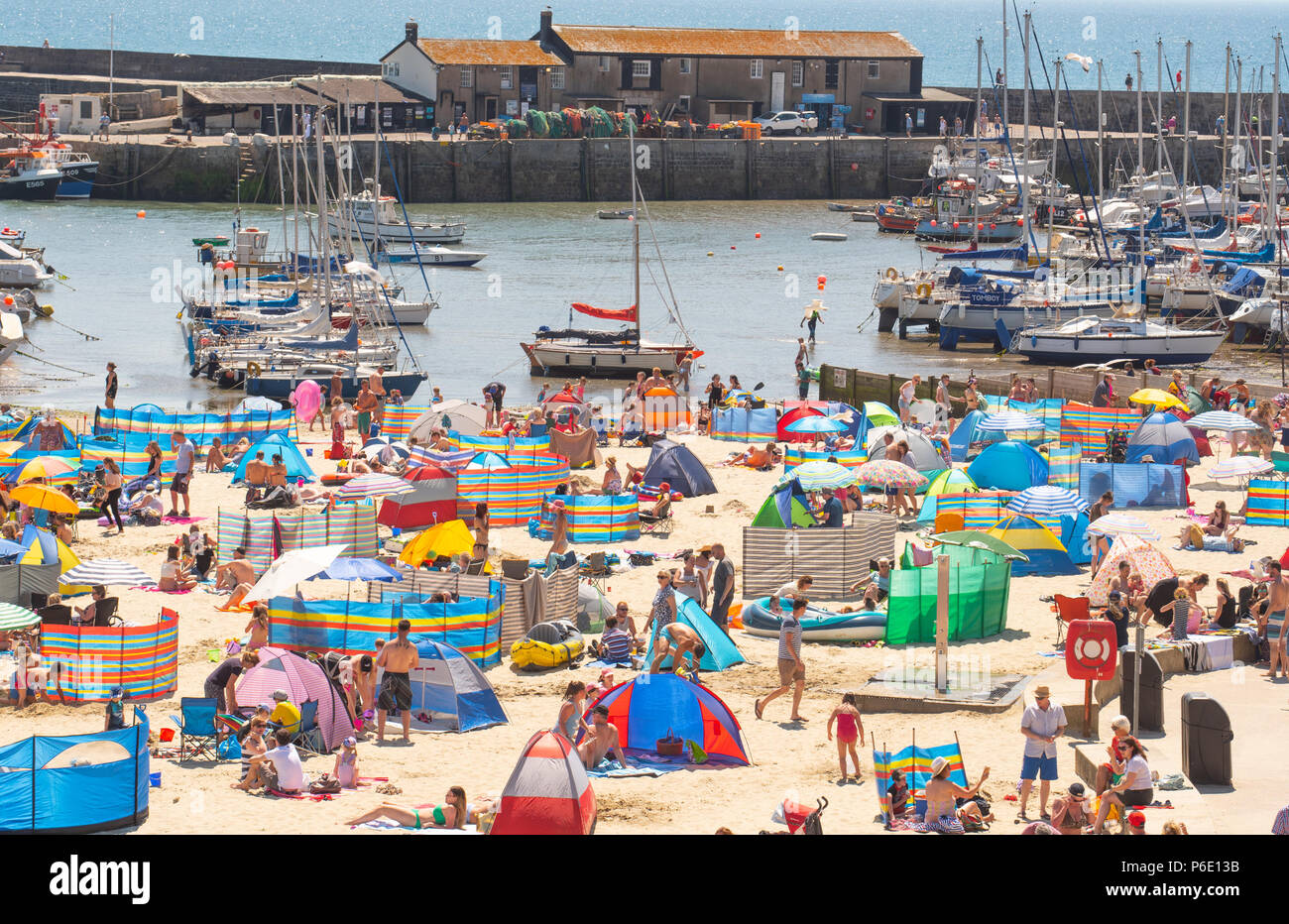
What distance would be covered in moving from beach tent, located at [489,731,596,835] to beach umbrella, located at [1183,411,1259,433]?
15.1m

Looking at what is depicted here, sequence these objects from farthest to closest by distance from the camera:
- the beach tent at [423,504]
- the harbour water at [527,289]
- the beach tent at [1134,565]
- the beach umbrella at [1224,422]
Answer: the harbour water at [527,289] < the beach umbrella at [1224,422] < the beach tent at [423,504] < the beach tent at [1134,565]

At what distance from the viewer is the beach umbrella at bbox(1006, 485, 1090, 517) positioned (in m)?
19.4

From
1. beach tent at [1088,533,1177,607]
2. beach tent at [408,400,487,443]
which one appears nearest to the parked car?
beach tent at [408,400,487,443]

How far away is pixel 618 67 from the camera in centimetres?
8031


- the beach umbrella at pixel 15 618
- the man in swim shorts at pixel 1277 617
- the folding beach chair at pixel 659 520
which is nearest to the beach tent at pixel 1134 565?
the man in swim shorts at pixel 1277 617

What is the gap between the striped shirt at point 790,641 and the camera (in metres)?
14.2

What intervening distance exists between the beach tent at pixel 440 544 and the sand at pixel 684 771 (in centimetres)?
104

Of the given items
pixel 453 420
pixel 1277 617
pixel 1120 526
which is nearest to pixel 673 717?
pixel 1277 617

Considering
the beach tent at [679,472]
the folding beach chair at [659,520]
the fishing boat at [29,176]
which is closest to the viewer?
the folding beach chair at [659,520]

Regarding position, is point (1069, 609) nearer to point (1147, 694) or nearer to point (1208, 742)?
point (1147, 694)

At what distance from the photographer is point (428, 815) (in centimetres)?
1128

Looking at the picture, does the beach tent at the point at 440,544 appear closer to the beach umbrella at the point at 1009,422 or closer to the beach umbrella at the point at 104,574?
the beach umbrella at the point at 104,574
